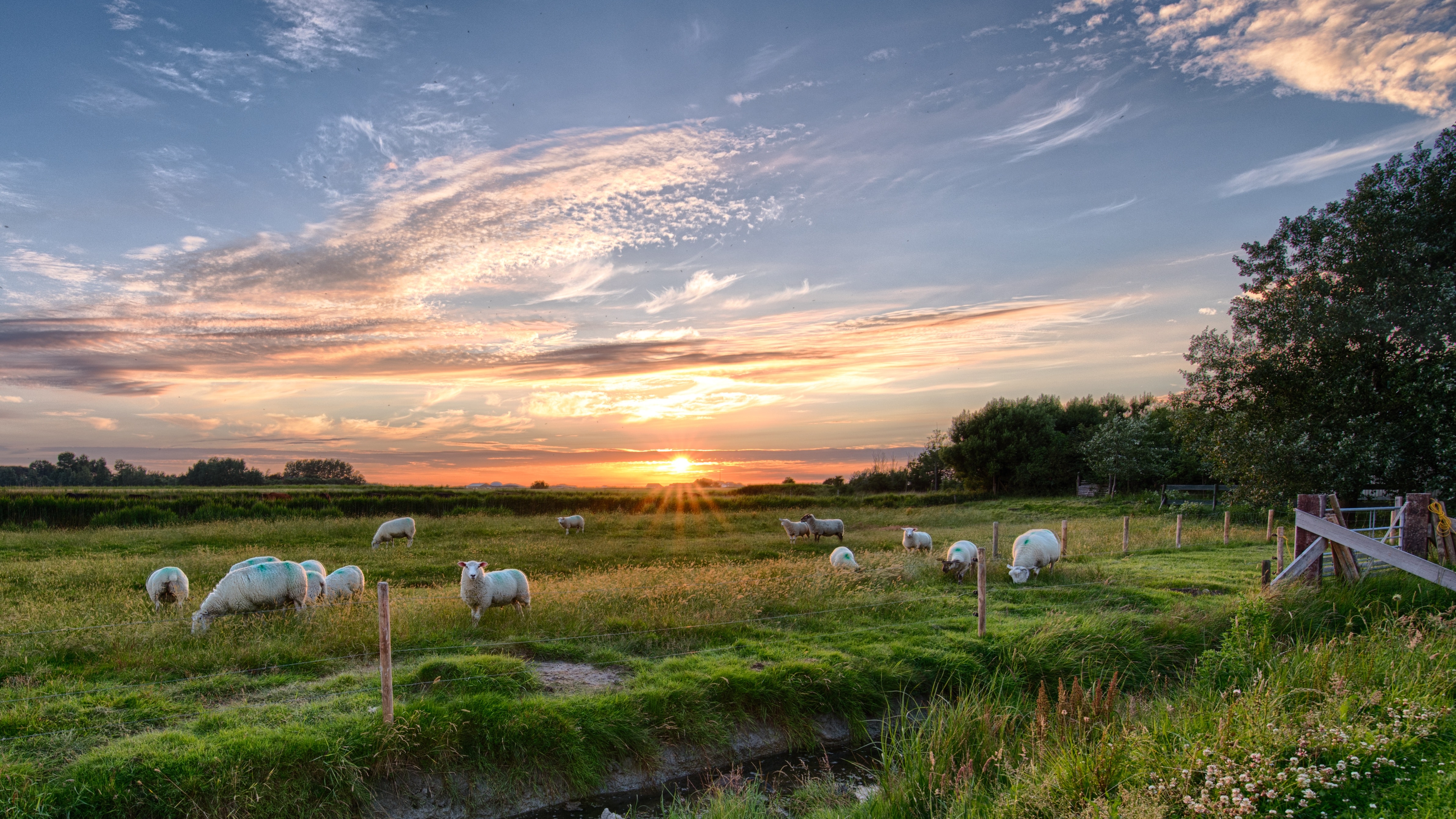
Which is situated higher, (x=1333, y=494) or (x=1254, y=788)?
(x=1333, y=494)

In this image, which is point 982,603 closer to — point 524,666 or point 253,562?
point 524,666

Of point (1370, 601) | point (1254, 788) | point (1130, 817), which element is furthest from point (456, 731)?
point (1370, 601)

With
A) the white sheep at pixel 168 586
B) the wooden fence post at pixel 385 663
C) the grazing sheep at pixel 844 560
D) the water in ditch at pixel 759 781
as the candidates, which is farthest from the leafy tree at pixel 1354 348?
the white sheep at pixel 168 586

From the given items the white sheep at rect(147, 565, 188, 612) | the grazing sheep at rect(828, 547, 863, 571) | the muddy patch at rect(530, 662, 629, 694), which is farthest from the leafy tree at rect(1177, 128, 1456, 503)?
the white sheep at rect(147, 565, 188, 612)

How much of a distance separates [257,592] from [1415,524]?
19.0m

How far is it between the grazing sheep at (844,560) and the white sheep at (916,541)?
4.45 metres

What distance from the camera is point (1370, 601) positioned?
1105cm

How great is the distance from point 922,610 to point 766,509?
31.4m

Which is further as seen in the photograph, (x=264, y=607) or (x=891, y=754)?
(x=264, y=607)

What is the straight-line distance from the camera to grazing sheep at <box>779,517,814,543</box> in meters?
27.7

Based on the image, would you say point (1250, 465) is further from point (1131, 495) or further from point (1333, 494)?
point (1131, 495)

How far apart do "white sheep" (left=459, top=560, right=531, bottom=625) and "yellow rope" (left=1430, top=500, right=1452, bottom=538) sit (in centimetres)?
1533

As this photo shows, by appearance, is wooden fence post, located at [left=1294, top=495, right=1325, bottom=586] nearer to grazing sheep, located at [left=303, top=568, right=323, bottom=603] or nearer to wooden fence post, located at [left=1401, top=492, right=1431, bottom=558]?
wooden fence post, located at [left=1401, top=492, right=1431, bottom=558]

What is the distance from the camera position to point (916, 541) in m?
21.7
